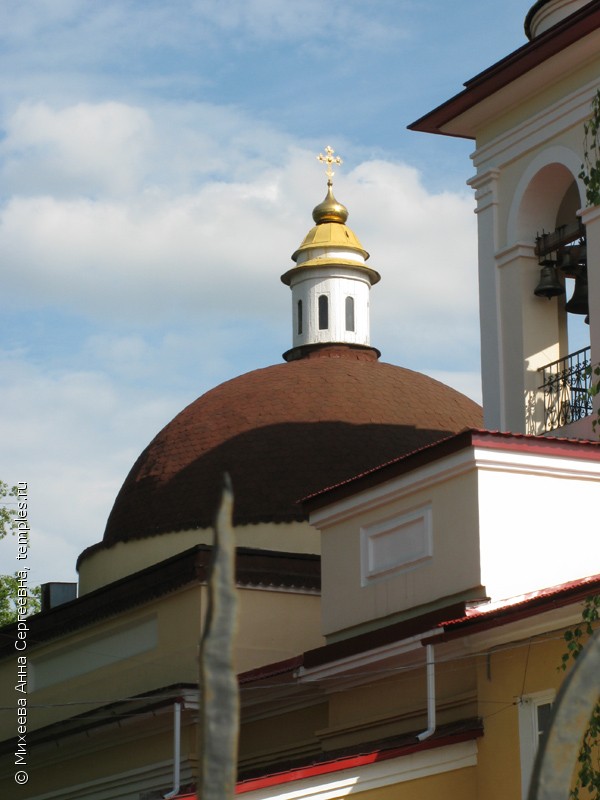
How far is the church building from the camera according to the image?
38.2ft

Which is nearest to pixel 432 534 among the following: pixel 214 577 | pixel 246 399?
pixel 246 399

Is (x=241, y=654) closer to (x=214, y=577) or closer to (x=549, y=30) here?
(x=549, y=30)

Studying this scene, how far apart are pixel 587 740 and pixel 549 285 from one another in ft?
21.3

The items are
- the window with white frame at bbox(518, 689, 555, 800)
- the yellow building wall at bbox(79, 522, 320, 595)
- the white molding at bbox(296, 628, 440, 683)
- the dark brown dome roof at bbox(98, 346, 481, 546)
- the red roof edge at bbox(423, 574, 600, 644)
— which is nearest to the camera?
the red roof edge at bbox(423, 574, 600, 644)

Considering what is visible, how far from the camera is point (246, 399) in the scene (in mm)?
21297

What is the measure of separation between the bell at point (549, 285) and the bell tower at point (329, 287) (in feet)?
26.8

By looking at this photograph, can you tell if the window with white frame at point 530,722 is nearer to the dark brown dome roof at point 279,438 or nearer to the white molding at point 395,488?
the white molding at point 395,488

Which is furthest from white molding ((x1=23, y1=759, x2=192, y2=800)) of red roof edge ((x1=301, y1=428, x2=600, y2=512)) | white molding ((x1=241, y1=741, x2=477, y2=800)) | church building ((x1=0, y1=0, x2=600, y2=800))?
white molding ((x1=241, y1=741, x2=477, y2=800))

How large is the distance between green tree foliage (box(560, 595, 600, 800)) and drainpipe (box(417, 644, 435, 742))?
1.42 metres

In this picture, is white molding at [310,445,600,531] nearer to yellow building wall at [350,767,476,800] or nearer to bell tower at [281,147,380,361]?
yellow building wall at [350,767,476,800]

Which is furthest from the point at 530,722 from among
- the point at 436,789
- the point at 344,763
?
the point at 344,763

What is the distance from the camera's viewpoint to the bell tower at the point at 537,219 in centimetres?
1528

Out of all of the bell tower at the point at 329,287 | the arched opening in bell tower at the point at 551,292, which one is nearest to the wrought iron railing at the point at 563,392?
the arched opening in bell tower at the point at 551,292

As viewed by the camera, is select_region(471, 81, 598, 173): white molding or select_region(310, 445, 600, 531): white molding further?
select_region(471, 81, 598, 173): white molding
